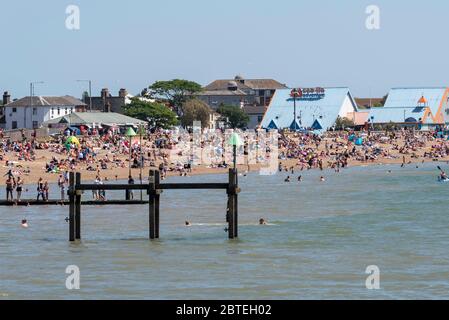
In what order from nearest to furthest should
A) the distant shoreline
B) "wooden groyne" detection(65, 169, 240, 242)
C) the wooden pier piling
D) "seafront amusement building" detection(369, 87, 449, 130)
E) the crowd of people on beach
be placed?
"wooden groyne" detection(65, 169, 240, 242)
the wooden pier piling
the distant shoreline
the crowd of people on beach
"seafront amusement building" detection(369, 87, 449, 130)

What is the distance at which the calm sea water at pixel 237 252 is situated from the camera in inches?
1056

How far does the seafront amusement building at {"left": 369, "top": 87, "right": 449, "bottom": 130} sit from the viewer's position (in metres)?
146

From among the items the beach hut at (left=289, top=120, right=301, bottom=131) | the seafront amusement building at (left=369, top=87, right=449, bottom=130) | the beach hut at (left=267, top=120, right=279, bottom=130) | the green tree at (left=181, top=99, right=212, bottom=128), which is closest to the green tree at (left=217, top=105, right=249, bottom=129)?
the beach hut at (left=289, top=120, right=301, bottom=131)

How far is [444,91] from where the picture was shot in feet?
502

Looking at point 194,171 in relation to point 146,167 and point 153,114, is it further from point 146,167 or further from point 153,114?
point 153,114

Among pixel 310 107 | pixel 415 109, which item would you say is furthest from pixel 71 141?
pixel 415 109

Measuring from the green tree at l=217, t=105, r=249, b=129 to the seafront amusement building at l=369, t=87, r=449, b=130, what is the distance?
672 inches

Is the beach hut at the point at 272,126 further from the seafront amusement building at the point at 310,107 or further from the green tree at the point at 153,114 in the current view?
the green tree at the point at 153,114

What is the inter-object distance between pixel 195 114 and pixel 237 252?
9893 cm

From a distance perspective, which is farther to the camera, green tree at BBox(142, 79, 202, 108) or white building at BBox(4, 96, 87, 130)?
green tree at BBox(142, 79, 202, 108)

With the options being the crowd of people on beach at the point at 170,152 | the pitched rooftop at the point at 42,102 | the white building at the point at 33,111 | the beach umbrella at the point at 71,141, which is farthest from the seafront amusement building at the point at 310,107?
the beach umbrella at the point at 71,141

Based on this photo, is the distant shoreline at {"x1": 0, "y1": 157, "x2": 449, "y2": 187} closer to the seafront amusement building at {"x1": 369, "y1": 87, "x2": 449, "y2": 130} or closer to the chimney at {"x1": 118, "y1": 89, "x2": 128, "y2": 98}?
the seafront amusement building at {"x1": 369, "y1": 87, "x2": 449, "y2": 130}
